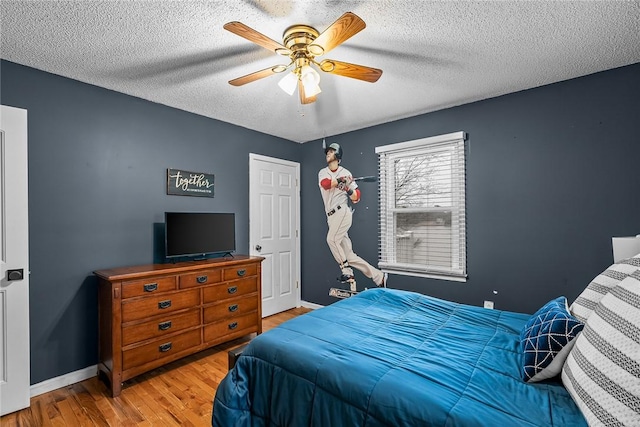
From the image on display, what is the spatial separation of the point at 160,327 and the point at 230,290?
0.72m

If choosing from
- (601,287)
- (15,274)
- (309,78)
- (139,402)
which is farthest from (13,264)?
(601,287)

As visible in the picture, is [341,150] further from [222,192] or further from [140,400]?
[140,400]

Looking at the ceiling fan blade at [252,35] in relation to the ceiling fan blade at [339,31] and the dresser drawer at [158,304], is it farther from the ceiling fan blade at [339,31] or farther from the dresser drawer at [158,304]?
the dresser drawer at [158,304]

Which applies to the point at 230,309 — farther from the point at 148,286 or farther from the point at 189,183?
the point at 189,183

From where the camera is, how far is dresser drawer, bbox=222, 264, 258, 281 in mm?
3186

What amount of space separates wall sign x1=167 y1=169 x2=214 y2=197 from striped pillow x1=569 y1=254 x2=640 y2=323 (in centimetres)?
330

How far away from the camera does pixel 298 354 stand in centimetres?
159

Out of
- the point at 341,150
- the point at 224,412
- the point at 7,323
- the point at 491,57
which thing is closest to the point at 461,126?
the point at 491,57

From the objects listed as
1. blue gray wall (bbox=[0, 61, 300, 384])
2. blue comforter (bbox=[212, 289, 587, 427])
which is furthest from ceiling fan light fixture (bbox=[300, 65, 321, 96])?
blue gray wall (bbox=[0, 61, 300, 384])

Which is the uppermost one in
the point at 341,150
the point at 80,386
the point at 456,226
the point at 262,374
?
the point at 341,150

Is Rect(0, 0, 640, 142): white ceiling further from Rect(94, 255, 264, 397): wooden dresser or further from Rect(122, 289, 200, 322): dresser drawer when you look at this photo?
Rect(122, 289, 200, 322): dresser drawer

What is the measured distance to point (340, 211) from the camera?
13.9ft

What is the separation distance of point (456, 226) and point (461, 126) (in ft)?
3.41

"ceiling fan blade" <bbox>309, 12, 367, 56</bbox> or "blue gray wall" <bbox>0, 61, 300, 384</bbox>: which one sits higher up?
"ceiling fan blade" <bbox>309, 12, 367, 56</bbox>
